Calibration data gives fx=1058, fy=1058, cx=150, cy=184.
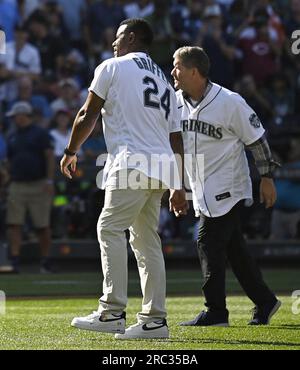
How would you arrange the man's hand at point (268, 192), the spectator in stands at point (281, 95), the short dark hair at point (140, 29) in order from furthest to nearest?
1. the spectator in stands at point (281, 95)
2. the man's hand at point (268, 192)
3. the short dark hair at point (140, 29)

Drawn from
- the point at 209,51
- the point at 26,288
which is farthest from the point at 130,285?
the point at 209,51

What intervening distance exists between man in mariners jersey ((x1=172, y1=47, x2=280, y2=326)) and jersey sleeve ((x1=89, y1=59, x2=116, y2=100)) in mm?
1181

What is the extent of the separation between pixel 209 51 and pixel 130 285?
613 cm

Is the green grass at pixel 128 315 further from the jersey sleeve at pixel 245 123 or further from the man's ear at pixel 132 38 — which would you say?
the man's ear at pixel 132 38

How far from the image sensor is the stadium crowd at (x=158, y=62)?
16.2 meters

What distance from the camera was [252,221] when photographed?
16.1 metres

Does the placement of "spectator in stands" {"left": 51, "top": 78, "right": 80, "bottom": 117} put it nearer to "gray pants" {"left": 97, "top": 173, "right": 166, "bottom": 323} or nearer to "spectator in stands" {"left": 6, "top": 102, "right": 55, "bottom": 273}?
"spectator in stands" {"left": 6, "top": 102, "right": 55, "bottom": 273}

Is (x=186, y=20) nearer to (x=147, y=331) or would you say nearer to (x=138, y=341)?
(x=147, y=331)

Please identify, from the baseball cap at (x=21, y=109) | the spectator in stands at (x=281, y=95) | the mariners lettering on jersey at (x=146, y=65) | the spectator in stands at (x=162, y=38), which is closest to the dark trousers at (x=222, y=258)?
the mariners lettering on jersey at (x=146, y=65)

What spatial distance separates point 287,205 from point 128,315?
23.1 ft

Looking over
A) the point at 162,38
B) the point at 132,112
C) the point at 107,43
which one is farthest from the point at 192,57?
the point at 107,43

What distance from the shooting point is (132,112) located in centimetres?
738

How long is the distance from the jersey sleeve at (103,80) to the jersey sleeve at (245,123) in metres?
1.48

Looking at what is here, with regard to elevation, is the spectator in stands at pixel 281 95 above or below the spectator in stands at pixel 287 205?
above
